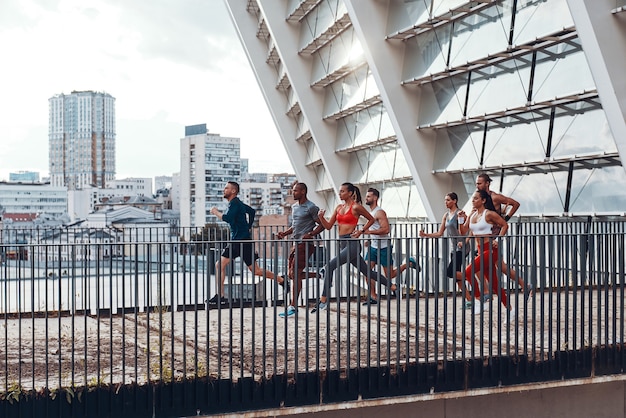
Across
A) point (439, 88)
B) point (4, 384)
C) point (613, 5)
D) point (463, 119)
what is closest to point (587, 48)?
point (613, 5)

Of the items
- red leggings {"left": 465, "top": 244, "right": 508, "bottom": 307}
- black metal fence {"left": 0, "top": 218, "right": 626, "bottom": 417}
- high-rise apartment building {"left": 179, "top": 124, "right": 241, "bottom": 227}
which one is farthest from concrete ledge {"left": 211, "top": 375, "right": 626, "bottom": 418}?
high-rise apartment building {"left": 179, "top": 124, "right": 241, "bottom": 227}

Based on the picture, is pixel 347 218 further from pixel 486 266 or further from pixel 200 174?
pixel 200 174

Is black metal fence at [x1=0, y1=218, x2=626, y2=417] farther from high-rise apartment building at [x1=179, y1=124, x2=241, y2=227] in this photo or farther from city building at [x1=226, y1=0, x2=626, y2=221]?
high-rise apartment building at [x1=179, y1=124, x2=241, y2=227]

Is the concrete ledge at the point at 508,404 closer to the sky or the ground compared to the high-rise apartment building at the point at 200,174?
closer to the ground

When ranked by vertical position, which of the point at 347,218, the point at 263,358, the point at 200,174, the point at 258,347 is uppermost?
the point at 200,174

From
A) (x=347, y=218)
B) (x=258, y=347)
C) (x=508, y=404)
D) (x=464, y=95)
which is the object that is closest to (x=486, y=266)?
(x=347, y=218)

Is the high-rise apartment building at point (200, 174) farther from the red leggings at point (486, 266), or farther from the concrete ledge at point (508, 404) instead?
the concrete ledge at point (508, 404)

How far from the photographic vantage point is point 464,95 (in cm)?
2384

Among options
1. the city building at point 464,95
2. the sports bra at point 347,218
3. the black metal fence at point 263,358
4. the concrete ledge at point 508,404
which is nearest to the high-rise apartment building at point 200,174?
the city building at point 464,95

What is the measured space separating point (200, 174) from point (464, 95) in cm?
16759

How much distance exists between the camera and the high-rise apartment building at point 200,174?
18750 cm

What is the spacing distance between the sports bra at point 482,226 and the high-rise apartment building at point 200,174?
574ft

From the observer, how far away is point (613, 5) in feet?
51.7

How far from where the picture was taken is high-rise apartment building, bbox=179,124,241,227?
18750 centimetres
